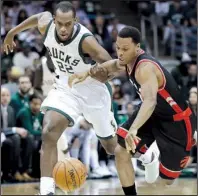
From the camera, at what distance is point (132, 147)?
20.3 feet

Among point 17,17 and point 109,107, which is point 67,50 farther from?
point 17,17

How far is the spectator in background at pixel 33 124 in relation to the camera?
11781mm

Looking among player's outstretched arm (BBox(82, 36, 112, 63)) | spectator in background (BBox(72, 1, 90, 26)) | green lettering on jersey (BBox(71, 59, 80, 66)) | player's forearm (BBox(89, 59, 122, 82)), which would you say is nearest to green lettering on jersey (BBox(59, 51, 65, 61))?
green lettering on jersey (BBox(71, 59, 80, 66))

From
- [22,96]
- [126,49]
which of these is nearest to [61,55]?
[126,49]

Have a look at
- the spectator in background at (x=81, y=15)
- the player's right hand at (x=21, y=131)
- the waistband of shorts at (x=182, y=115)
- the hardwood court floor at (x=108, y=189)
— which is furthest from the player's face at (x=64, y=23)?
the spectator in background at (x=81, y=15)

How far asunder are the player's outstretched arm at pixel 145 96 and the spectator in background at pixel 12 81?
6.60 meters

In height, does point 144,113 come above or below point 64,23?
below

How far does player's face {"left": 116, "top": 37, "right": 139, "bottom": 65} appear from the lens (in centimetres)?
686

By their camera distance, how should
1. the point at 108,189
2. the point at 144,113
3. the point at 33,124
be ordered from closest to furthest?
the point at 144,113, the point at 108,189, the point at 33,124

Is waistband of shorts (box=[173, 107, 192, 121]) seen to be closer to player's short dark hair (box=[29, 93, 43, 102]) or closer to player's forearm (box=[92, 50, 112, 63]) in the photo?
player's forearm (box=[92, 50, 112, 63])

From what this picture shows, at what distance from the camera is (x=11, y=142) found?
1140cm

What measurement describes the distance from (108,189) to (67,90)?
2924 mm

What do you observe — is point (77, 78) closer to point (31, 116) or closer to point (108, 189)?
point (108, 189)

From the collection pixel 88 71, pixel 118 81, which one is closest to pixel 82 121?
pixel 118 81
